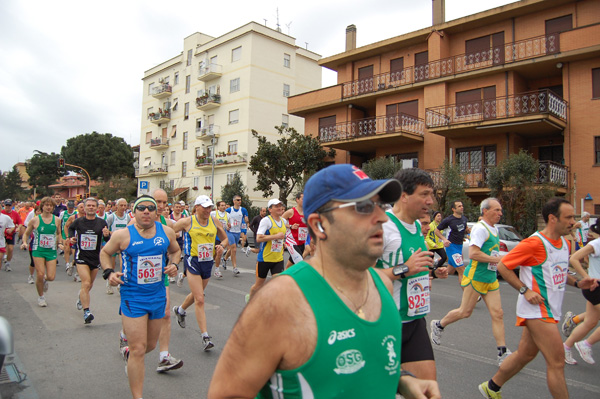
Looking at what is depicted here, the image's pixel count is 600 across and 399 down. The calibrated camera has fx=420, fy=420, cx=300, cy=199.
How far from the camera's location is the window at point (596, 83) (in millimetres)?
20547

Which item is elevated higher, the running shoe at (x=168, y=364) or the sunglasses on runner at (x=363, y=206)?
the sunglasses on runner at (x=363, y=206)

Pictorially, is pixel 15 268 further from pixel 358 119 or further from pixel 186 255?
pixel 358 119

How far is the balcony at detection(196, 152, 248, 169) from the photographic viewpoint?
40.6 m

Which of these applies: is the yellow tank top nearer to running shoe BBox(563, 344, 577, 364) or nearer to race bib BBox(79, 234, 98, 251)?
race bib BBox(79, 234, 98, 251)

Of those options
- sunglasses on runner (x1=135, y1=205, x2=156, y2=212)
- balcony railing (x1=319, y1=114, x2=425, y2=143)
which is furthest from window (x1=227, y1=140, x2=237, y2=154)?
sunglasses on runner (x1=135, y1=205, x2=156, y2=212)

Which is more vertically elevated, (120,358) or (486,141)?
(486,141)

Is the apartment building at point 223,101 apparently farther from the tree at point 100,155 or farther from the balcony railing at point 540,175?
the balcony railing at point 540,175

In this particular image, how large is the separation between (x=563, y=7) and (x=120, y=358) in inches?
1015

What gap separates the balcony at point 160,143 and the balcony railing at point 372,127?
28.2 metres

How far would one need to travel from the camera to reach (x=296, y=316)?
1481mm

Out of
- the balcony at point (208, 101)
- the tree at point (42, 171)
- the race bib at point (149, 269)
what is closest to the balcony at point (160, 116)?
the balcony at point (208, 101)

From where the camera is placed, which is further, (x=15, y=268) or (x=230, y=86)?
(x=230, y=86)

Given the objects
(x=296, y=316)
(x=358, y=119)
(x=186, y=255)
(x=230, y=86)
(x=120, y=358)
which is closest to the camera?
(x=296, y=316)

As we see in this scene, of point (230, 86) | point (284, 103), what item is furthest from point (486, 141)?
point (230, 86)
